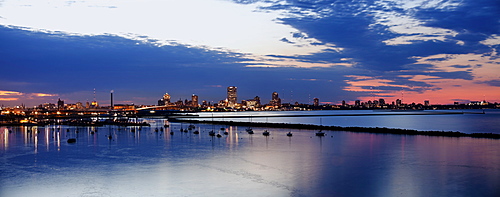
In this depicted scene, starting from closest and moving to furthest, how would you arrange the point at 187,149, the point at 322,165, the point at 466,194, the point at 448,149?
the point at 466,194 < the point at 322,165 < the point at 448,149 < the point at 187,149

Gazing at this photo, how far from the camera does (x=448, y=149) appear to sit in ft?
141

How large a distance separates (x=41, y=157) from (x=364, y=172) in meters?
30.4

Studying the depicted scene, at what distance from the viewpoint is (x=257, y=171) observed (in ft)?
98.6

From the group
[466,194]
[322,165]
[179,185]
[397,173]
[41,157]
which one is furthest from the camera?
[41,157]

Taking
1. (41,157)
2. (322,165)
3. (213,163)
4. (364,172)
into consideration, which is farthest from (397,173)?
(41,157)

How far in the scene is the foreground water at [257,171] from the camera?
23.8 m

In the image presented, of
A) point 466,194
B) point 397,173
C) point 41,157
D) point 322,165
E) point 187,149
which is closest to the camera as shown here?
point 466,194

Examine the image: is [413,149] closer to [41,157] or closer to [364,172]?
[364,172]

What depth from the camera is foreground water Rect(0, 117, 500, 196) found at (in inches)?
938

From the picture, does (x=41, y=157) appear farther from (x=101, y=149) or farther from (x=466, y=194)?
(x=466, y=194)

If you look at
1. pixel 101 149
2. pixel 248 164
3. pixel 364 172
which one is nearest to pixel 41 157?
pixel 101 149

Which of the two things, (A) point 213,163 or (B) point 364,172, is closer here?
(B) point 364,172

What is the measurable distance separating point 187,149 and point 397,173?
80.6ft

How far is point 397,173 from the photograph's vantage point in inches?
1139
